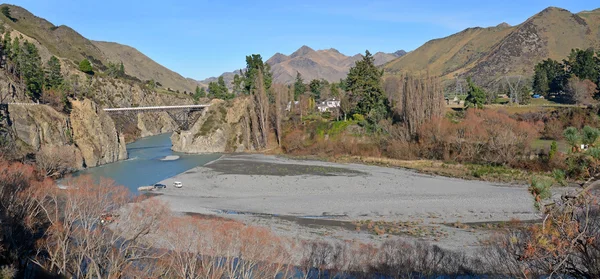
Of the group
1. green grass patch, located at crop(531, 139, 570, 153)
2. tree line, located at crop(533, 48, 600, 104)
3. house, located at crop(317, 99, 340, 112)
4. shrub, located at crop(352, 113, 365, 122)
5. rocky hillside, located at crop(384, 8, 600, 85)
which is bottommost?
green grass patch, located at crop(531, 139, 570, 153)

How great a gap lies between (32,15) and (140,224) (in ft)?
597

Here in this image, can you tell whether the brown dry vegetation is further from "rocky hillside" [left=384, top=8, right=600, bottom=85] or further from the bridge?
"rocky hillside" [left=384, top=8, right=600, bottom=85]

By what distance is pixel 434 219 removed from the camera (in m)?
29.4

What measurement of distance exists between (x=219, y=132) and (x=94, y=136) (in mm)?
A: 20744

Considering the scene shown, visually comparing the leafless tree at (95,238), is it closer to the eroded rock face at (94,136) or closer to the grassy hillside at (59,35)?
the eroded rock face at (94,136)

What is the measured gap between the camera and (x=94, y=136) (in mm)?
56875

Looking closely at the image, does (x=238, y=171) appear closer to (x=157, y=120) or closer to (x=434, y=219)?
(x=434, y=219)

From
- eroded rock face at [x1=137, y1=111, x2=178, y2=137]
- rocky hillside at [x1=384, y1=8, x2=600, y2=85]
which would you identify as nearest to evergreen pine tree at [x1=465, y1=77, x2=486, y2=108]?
eroded rock face at [x1=137, y1=111, x2=178, y2=137]

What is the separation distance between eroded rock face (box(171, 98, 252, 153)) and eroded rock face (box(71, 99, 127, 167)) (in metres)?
12.2

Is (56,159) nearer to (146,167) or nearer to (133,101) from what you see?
(146,167)

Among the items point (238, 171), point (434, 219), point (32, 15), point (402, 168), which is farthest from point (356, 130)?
point (32, 15)

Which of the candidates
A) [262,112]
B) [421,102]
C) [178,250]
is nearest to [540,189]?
[178,250]

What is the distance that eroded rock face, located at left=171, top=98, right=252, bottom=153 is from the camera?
72.1 metres

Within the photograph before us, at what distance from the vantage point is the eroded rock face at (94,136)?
54.9m
